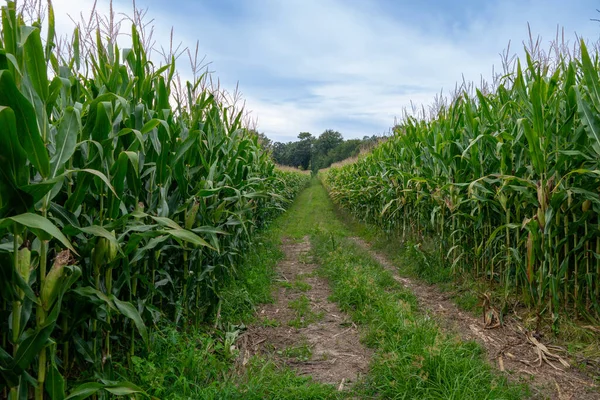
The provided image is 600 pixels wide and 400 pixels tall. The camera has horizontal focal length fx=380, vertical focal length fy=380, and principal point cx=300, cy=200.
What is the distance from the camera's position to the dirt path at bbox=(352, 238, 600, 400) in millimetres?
2761

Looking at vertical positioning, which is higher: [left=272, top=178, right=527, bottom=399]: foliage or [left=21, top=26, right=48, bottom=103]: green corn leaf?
[left=21, top=26, right=48, bottom=103]: green corn leaf

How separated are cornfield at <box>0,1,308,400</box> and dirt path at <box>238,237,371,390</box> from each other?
2.48ft

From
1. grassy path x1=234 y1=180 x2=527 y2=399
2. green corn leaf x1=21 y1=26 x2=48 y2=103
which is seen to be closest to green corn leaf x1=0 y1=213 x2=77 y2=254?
green corn leaf x1=21 y1=26 x2=48 y2=103

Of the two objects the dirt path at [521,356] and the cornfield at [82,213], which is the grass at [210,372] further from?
the dirt path at [521,356]

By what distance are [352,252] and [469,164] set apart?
285cm

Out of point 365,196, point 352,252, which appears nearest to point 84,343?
point 352,252

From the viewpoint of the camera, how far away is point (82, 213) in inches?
95.3

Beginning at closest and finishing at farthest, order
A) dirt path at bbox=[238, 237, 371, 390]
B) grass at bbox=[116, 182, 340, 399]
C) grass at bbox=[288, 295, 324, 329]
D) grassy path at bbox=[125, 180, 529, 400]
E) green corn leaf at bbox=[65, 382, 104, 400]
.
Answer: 1. green corn leaf at bbox=[65, 382, 104, 400]
2. grass at bbox=[116, 182, 340, 399]
3. grassy path at bbox=[125, 180, 529, 400]
4. dirt path at bbox=[238, 237, 371, 390]
5. grass at bbox=[288, 295, 324, 329]

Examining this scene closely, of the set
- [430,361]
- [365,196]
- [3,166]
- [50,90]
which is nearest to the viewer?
[3,166]

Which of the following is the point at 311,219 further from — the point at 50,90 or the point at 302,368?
the point at 50,90

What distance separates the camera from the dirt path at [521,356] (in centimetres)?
276

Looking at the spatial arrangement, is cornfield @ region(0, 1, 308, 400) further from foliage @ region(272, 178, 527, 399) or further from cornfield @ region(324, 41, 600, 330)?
cornfield @ region(324, 41, 600, 330)

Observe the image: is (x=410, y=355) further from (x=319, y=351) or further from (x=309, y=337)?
(x=309, y=337)

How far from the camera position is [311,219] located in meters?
13.6
